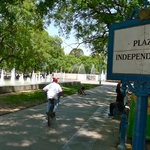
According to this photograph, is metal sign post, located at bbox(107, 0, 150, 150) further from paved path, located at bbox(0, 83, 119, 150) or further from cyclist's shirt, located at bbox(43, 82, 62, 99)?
cyclist's shirt, located at bbox(43, 82, 62, 99)

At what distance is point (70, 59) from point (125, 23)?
74.4m

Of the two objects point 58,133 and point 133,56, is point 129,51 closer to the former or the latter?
point 133,56

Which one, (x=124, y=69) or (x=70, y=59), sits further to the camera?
(x=70, y=59)

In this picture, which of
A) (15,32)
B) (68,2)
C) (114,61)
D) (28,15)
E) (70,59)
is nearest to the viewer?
(114,61)

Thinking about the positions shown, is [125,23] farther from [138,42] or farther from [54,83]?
[54,83]

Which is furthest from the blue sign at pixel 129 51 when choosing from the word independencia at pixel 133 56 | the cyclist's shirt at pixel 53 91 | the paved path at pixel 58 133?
the cyclist's shirt at pixel 53 91

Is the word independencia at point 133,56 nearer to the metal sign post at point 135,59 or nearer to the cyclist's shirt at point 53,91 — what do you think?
the metal sign post at point 135,59

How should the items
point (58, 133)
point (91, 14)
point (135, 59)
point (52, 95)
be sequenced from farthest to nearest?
point (91, 14) < point (52, 95) < point (58, 133) < point (135, 59)

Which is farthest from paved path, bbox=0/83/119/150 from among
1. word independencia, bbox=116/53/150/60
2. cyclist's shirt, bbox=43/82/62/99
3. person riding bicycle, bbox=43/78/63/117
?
word independencia, bbox=116/53/150/60

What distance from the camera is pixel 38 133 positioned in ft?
26.6

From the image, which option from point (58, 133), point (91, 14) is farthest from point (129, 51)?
point (91, 14)

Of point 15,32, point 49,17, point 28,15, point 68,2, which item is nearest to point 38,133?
point 68,2

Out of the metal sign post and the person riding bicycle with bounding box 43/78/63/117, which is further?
the person riding bicycle with bounding box 43/78/63/117

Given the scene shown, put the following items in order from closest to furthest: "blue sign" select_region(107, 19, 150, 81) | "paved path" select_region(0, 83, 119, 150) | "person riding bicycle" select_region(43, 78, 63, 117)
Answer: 1. "blue sign" select_region(107, 19, 150, 81)
2. "paved path" select_region(0, 83, 119, 150)
3. "person riding bicycle" select_region(43, 78, 63, 117)
